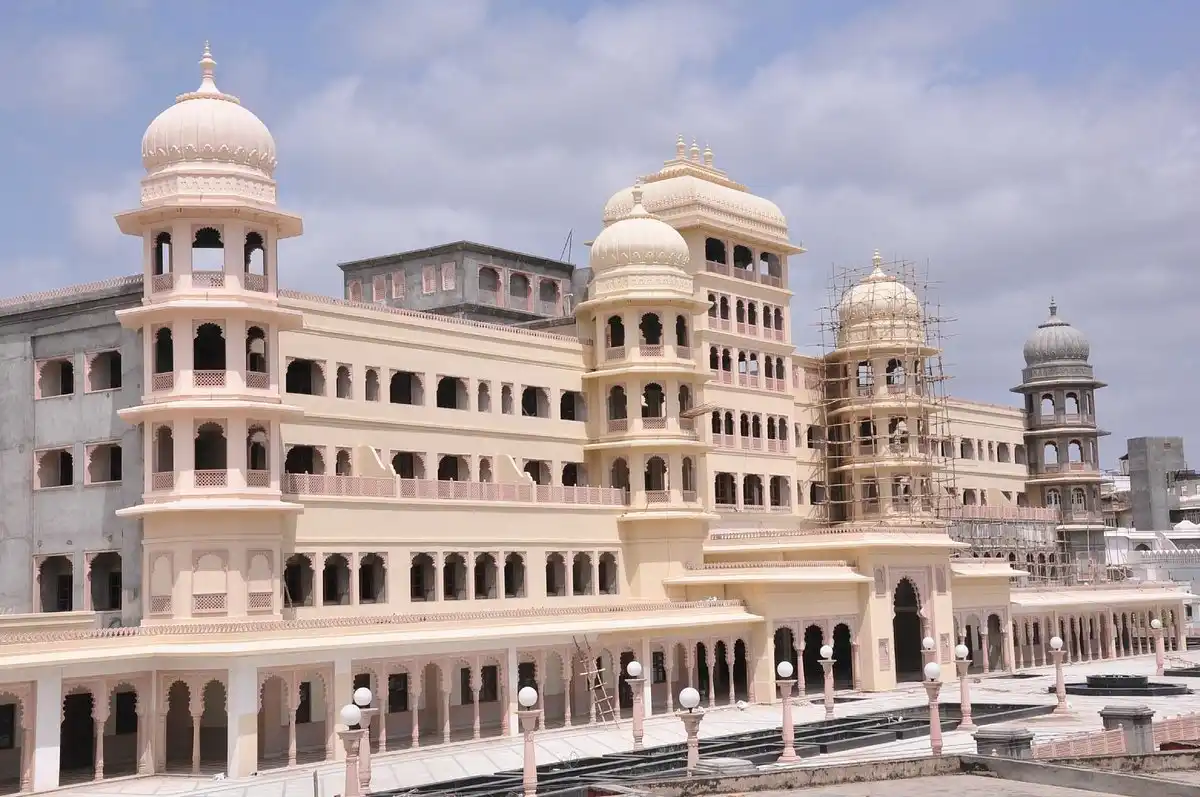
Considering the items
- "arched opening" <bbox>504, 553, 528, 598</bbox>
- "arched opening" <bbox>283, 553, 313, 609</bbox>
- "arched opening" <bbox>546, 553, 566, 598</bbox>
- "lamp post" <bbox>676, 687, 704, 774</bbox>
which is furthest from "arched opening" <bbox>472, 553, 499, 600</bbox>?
"lamp post" <bbox>676, 687, 704, 774</bbox>

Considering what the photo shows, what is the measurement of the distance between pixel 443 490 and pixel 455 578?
3429 millimetres

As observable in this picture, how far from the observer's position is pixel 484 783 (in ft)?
109

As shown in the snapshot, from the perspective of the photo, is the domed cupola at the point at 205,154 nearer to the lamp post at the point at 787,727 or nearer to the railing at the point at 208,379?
the railing at the point at 208,379

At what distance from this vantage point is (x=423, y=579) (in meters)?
50.0

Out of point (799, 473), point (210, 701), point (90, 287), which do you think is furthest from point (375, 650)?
point (799, 473)

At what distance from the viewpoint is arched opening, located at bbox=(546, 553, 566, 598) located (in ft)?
178

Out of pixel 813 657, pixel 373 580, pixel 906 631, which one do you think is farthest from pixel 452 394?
pixel 906 631

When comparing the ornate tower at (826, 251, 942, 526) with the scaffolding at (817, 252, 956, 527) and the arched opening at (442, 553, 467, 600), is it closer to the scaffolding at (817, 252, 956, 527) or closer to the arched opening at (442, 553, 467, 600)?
the scaffolding at (817, 252, 956, 527)

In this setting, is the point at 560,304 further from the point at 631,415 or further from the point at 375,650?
the point at 375,650

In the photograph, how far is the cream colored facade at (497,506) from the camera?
40250 millimetres

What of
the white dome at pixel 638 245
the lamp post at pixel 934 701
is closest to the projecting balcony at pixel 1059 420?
the white dome at pixel 638 245

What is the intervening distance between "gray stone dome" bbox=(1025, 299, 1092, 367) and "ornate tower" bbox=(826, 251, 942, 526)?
64.5 feet

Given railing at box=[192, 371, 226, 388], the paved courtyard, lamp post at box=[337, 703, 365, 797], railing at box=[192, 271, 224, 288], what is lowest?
the paved courtyard

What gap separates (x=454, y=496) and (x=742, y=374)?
17864mm
